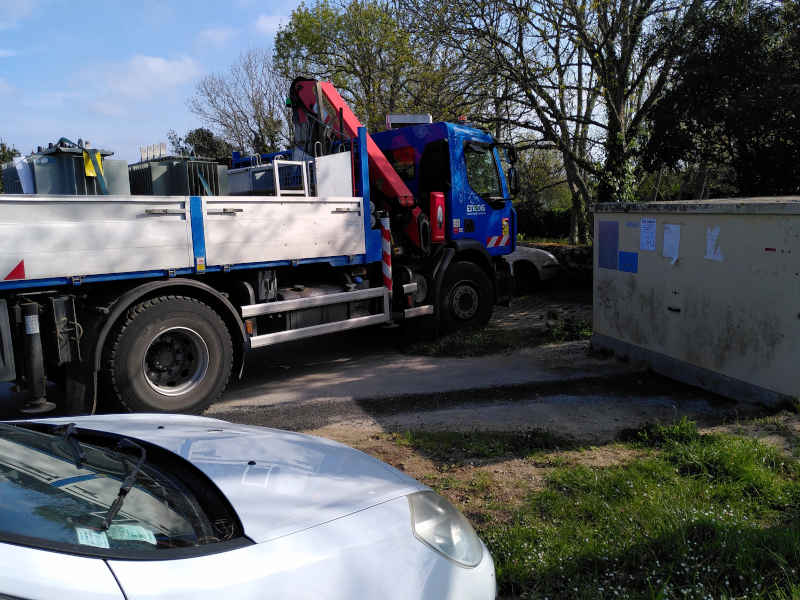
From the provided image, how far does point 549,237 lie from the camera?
27406 mm

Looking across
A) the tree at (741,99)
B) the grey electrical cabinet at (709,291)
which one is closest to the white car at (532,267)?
the tree at (741,99)

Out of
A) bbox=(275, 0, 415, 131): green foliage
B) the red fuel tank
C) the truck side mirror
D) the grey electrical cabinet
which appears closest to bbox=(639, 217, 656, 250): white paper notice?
the grey electrical cabinet

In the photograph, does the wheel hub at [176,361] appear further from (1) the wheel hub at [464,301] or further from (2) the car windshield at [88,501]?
(1) the wheel hub at [464,301]

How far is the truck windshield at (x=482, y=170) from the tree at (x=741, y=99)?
12.4 feet

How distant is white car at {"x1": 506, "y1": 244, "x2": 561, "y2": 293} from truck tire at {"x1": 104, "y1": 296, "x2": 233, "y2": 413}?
791 cm

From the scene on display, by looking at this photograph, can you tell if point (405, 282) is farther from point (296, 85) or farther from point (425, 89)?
point (425, 89)

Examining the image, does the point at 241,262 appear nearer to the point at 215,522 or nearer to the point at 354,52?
the point at 215,522

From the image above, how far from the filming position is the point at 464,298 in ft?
30.0

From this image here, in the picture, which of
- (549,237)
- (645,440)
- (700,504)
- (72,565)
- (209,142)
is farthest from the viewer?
(209,142)

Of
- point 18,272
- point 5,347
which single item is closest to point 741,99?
point 18,272

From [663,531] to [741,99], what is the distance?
346 inches

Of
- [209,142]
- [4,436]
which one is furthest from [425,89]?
[209,142]

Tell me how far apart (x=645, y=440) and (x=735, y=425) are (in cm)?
82

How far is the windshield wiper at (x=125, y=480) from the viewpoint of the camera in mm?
1763
